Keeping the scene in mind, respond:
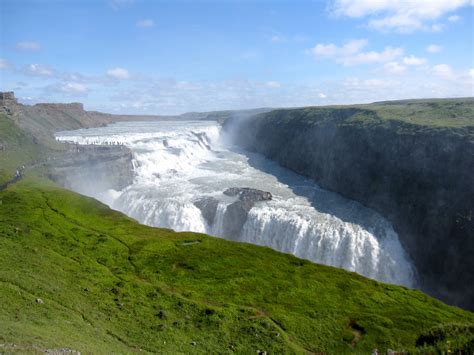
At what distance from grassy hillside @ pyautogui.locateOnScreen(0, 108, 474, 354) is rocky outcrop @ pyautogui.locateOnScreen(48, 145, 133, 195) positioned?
26.5 m

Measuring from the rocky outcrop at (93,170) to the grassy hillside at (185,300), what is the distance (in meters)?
26.5

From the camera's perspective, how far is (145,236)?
34.8m

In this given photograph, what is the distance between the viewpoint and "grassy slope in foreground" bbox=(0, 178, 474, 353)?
700 inches

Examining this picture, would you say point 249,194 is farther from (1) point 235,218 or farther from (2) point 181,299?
(2) point 181,299

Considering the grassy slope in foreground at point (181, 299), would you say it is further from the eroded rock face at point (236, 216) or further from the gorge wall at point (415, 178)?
the gorge wall at point (415, 178)

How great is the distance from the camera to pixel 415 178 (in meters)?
51.7

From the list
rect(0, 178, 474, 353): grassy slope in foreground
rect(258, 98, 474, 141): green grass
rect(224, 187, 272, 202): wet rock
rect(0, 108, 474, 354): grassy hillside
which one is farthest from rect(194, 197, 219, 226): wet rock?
rect(258, 98, 474, 141): green grass

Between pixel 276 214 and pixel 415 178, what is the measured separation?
19.2 m

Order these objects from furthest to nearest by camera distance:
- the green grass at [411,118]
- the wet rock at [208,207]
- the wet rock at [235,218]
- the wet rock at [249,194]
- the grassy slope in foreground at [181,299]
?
the green grass at [411,118], the wet rock at [249,194], the wet rock at [208,207], the wet rock at [235,218], the grassy slope in foreground at [181,299]

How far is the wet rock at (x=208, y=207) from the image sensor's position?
51.8 metres

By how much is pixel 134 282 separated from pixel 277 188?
43.7 metres

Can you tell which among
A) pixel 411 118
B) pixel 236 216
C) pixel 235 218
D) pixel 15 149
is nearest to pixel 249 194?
pixel 236 216

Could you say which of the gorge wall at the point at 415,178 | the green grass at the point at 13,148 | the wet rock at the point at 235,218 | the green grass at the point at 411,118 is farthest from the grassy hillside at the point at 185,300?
the green grass at the point at 411,118

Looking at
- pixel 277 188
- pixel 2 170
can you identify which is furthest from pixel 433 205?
pixel 2 170
